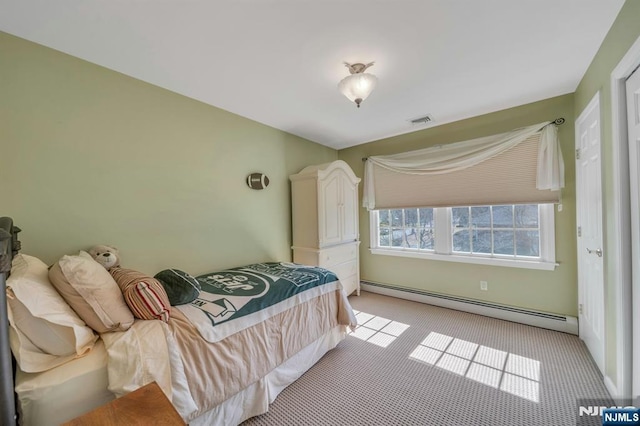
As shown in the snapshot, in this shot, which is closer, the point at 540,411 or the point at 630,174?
the point at 630,174

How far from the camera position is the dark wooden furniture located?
747 millimetres

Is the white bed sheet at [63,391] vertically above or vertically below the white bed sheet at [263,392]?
above

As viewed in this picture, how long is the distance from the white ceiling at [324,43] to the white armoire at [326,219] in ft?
3.28

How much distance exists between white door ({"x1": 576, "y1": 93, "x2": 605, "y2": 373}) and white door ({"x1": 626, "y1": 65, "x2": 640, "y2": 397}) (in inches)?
16.4

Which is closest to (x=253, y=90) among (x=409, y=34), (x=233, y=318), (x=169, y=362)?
(x=409, y=34)

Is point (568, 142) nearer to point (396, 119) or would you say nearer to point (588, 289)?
point (588, 289)

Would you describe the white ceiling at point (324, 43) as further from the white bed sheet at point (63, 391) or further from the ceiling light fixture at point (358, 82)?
the white bed sheet at point (63, 391)

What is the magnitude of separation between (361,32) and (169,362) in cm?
217

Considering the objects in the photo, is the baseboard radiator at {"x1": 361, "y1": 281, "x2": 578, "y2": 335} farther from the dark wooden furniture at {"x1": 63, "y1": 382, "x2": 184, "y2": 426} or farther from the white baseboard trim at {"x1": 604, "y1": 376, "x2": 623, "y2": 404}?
the dark wooden furniture at {"x1": 63, "y1": 382, "x2": 184, "y2": 426}

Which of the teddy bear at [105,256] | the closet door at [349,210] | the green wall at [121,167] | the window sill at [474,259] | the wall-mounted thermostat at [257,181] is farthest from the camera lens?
the closet door at [349,210]

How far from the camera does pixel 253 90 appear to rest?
222 centimetres

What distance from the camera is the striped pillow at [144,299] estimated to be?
1329mm

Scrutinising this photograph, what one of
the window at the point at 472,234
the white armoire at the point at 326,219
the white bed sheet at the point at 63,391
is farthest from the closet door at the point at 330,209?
the white bed sheet at the point at 63,391

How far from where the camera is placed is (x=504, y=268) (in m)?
2.83
